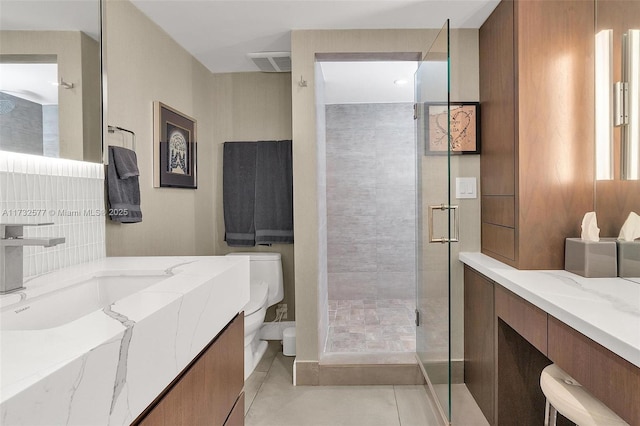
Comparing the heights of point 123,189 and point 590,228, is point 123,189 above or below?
above

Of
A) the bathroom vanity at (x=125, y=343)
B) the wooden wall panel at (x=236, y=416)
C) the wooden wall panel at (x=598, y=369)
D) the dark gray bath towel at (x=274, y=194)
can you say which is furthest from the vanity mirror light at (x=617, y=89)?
the dark gray bath towel at (x=274, y=194)

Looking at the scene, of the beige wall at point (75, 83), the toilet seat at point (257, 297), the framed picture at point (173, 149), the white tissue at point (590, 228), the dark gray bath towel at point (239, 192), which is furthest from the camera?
the dark gray bath towel at point (239, 192)

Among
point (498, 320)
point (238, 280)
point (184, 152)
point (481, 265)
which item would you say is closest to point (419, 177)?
point (481, 265)

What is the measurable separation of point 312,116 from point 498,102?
43.7 inches

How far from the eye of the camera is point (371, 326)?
3715 millimetres

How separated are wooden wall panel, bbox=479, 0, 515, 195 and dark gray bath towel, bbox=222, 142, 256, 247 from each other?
70.3 inches

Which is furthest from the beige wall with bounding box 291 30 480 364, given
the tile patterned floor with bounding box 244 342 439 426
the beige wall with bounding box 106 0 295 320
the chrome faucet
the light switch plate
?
the chrome faucet

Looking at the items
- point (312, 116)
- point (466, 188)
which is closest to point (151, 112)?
point (312, 116)

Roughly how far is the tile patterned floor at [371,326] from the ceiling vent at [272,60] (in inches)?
86.0

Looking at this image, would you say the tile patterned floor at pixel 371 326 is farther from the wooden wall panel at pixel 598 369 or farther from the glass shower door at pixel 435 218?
the wooden wall panel at pixel 598 369

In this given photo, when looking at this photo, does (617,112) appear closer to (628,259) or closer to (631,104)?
(631,104)

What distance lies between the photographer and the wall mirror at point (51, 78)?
1225 millimetres

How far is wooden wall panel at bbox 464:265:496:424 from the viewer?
6.91 feet

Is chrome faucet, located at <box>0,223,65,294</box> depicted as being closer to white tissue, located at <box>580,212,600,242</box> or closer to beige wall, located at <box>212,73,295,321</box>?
white tissue, located at <box>580,212,600,242</box>
